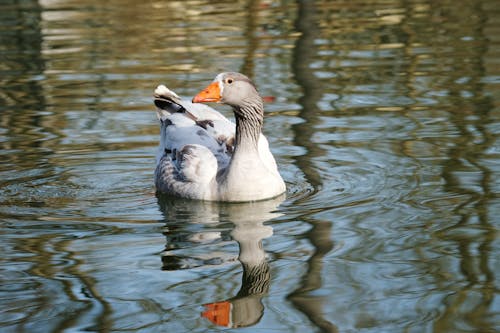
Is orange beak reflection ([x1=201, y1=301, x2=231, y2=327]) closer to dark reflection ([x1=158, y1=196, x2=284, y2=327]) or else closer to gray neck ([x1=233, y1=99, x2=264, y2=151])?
dark reflection ([x1=158, y1=196, x2=284, y2=327])

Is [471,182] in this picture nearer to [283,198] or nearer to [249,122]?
[283,198]

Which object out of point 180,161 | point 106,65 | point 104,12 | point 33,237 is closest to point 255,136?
point 180,161

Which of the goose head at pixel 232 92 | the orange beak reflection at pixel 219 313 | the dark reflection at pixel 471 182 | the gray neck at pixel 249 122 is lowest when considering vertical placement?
the dark reflection at pixel 471 182

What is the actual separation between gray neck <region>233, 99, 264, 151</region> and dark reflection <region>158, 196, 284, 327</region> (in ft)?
1.90

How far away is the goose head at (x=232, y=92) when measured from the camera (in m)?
9.13

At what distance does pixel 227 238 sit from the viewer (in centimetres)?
816

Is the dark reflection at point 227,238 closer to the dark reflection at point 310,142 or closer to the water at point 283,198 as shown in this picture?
the water at point 283,198

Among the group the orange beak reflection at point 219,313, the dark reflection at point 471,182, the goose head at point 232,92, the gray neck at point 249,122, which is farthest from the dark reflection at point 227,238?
the dark reflection at point 471,182

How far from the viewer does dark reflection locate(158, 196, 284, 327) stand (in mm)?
6531

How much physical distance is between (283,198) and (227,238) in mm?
1253

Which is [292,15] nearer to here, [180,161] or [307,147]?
[307,147]

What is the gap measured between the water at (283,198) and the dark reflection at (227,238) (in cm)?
2

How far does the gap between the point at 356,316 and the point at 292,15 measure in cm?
1438

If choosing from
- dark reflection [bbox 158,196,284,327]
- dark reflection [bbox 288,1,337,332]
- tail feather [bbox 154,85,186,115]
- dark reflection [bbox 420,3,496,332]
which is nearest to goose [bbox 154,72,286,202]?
dark reflection [bbox 158,196,284,327]
